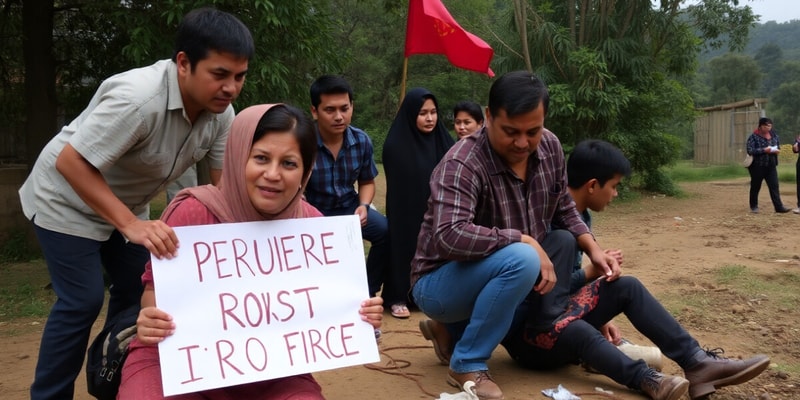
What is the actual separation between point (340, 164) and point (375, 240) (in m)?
0.61

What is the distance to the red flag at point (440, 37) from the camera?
6.20 m

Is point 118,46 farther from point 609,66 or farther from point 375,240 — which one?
point 609,66

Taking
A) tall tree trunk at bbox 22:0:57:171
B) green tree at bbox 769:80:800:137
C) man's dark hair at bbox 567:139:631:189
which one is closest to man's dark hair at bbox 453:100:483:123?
man's dark hair at bbox 567:139:631:189

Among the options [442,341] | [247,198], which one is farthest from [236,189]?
[442,341]

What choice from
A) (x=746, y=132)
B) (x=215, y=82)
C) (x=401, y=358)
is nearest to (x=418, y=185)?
(x=401, y=358)

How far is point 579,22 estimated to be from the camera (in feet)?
46.8

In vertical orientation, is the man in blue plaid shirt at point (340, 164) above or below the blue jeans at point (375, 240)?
above

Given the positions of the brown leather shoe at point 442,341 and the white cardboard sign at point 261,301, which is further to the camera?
the brown leather shoe at point 442,341

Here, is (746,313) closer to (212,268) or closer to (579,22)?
(212,268)

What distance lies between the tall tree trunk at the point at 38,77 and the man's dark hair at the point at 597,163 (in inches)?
251

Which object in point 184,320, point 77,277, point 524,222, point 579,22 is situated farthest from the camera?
point 579,22

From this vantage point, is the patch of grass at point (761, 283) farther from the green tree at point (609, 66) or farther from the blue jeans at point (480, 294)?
the green tree at point (609, 66)

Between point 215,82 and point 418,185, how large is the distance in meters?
2.64

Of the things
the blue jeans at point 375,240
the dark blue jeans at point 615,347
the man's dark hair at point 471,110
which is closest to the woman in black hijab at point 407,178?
the blue jeans at point 375,240
